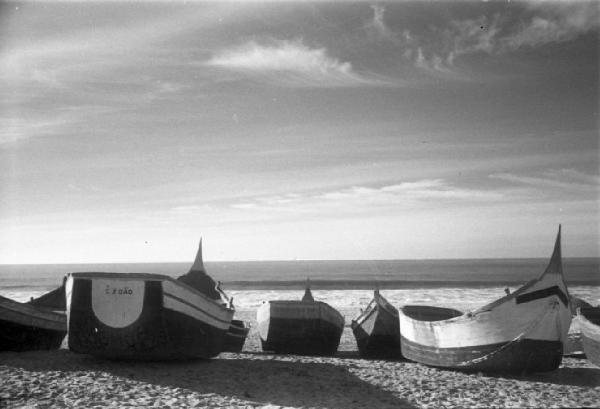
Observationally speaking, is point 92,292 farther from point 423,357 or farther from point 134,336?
point 423,357

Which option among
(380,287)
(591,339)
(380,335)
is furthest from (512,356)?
(380,287)

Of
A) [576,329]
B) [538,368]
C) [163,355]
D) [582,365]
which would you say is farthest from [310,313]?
[576,329]

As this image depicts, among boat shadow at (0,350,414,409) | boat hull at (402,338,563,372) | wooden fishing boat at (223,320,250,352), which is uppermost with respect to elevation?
boat hull at (402,338,563,372)

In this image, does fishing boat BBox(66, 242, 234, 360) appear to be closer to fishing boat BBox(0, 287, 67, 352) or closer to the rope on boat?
fishing boat BBox(0, 287, 67, 352)

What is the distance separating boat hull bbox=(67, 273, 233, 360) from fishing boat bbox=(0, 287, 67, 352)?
2.42 meters

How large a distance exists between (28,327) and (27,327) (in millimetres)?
27

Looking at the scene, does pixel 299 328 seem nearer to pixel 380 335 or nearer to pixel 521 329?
pixel 380 335

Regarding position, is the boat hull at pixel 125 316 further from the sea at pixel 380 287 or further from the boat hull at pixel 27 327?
the sea at pixel 380 287

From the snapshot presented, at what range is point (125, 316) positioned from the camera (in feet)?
30.2

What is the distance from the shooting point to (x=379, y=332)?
535 inches

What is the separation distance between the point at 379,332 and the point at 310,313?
2.34 meters

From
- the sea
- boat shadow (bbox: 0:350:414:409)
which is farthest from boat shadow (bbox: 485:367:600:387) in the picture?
the sea

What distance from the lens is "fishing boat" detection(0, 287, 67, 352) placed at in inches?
422

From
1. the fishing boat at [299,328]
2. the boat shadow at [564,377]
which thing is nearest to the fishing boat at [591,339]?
the boat shadow at [564,377]
